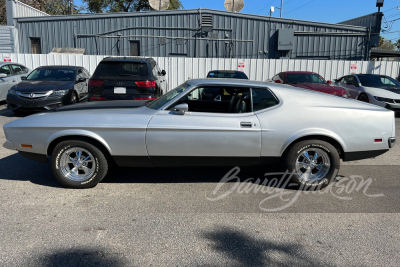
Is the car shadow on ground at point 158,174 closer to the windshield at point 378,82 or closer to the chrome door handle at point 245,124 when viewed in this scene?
the chrome door handle at point 245,124

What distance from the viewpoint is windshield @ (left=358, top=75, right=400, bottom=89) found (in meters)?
11.8

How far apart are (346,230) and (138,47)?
59.4 feet

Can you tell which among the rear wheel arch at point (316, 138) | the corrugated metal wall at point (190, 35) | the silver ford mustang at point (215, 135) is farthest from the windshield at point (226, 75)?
the corrugated metal wall at point (190, 35)

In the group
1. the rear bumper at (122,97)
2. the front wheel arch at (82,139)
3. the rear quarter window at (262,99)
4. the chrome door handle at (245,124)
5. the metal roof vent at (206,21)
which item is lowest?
the front wheel arch at (82,139)

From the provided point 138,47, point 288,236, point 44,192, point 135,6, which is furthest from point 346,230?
point 135,6

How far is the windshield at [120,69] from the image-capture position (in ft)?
25.5

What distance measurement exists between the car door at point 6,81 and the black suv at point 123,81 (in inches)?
215

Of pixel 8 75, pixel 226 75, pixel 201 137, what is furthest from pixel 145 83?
pixel 8 75

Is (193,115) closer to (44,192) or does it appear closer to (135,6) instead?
(44,192)

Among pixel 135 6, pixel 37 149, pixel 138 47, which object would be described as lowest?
pixel 37 149

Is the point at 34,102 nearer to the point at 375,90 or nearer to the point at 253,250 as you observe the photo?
the point at 253,250

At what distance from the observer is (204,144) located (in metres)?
4.20

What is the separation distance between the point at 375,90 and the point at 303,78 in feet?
7.98

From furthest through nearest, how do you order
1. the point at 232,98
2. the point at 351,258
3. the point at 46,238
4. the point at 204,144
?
the point at 232,98
the point at 204,144
the point at 46,238
the point at 351,258
